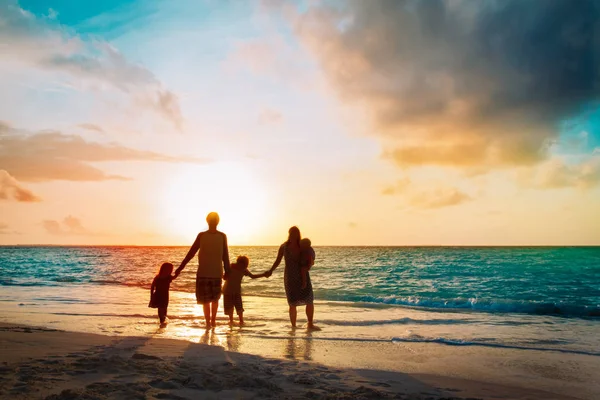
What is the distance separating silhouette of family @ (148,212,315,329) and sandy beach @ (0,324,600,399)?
3.90ft

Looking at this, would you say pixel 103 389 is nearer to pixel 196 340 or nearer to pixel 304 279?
pixel 196 340

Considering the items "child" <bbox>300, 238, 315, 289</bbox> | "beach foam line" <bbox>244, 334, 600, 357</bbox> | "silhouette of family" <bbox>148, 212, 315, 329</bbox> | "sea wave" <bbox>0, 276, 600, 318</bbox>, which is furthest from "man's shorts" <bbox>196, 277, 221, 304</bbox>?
"sea wave" <bbox>0, 276, 600, 318</bbox>

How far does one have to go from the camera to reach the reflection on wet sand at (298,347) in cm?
668

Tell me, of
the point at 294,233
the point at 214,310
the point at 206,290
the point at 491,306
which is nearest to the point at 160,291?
the point at 214,310

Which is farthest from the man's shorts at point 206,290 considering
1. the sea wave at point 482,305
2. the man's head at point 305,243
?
the sea wave at point 482,305

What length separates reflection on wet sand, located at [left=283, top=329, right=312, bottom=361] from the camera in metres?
6.68

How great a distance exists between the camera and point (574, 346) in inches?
350

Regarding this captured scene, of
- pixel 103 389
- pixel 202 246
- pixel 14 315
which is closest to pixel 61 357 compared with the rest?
pixel 103 389

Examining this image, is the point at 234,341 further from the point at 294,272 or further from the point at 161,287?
the point at 161,287

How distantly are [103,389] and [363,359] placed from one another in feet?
12.8

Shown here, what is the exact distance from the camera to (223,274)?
364 inches

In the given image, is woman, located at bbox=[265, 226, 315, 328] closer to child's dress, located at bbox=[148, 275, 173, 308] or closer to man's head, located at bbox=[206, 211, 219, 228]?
man's head, located at bbox=[206, 211, 219, 228]

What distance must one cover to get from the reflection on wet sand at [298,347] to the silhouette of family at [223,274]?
99 cm

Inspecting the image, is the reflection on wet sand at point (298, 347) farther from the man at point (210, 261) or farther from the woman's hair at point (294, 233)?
the woman's hair at point (294, 233)
